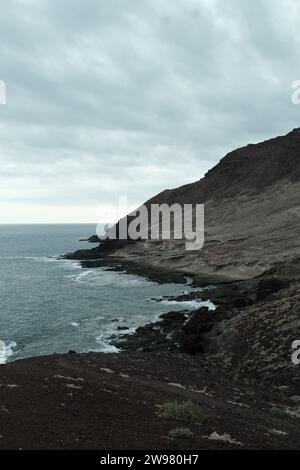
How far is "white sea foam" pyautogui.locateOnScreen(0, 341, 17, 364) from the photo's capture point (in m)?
36.5

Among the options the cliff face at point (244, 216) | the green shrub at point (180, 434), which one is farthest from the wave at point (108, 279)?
the green shrub at point (180, 434)

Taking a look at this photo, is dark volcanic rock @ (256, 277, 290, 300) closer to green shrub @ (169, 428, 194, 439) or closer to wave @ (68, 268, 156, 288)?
wave @ (68, 268, 156, 288)

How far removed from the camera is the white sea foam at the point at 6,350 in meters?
36.5

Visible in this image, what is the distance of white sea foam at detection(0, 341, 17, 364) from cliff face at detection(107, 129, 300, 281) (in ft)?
121

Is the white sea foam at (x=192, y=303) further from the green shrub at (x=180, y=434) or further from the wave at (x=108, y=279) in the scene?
the green shrub at (x=180, y=434)

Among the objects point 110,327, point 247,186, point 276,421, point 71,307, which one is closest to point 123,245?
point 247,186

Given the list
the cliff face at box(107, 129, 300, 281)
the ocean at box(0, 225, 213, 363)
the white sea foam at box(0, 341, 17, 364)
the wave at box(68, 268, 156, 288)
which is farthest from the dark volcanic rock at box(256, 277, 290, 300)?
the wave at box(68, 268, 156, 288)

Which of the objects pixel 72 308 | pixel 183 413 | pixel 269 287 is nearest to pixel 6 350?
pixel 72 308

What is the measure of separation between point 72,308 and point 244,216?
4931 centimetres

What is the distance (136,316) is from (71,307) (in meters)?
9.63

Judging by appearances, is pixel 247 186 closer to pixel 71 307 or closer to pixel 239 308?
pixel 71 307

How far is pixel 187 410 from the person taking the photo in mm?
14383

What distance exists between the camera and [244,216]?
94688 millimetres

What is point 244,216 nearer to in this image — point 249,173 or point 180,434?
point 249,173
